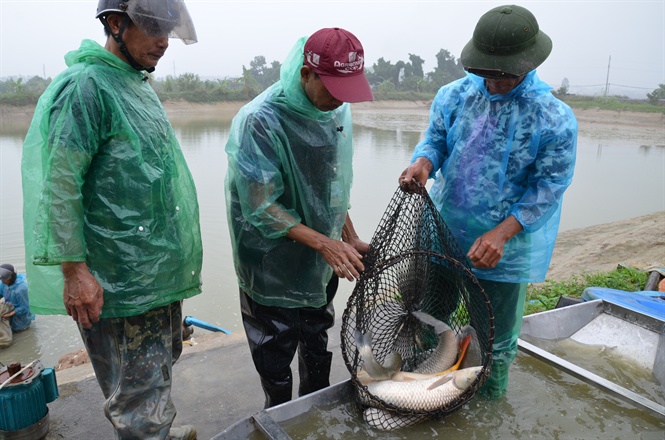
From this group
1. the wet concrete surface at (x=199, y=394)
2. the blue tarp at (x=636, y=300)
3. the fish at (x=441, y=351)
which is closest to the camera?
the fish at (x=441, y=351)

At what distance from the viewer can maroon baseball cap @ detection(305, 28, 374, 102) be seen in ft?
6.88

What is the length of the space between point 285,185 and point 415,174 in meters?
0.63

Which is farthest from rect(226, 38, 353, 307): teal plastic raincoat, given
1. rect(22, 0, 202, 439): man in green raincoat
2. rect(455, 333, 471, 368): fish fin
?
rect(455, 333, 471, 368): fish fin

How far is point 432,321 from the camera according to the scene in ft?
8.70

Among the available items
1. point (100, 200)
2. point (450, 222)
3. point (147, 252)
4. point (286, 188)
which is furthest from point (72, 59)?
point (450, 222)

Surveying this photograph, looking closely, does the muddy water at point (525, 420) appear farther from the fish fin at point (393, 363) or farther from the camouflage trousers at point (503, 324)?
the fish fin at point (393, 363)

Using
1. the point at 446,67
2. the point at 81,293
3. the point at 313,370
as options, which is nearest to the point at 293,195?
the point at 81,293

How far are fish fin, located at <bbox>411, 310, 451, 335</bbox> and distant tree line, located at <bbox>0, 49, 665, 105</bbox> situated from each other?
2147 centimetres

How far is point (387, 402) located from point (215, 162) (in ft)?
45.3

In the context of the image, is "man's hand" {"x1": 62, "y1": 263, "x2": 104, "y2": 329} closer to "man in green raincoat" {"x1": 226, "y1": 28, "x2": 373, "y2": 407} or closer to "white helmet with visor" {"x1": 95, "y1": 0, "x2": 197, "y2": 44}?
"man in green raincoat" {"x1": 226, "y1": 28, "x2": 373, "y2": 407}

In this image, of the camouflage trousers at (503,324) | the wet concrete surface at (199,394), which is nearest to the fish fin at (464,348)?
the camouflage trousers at (503,324)

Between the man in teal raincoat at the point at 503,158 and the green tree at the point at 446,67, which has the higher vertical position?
the green tree at the point at 446,67

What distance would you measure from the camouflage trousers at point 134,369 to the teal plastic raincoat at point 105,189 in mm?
98

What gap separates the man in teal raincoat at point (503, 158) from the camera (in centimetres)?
227
